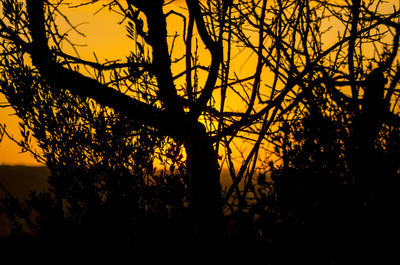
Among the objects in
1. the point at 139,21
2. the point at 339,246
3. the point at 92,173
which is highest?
the point at 139,21

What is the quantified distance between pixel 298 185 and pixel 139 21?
3.32 m

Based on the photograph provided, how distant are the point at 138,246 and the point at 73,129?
364 cm

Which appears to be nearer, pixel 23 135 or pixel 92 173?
pixel 92 173

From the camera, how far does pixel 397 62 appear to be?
469 centimetres

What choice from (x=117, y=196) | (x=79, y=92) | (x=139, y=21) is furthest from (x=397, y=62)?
(x=79, y=92)

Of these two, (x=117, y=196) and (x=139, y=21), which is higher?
(x=139, y=21)

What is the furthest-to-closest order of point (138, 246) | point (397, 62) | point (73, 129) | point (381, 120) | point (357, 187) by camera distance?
point (73, 129) < point (397, 62) < point (381, 120) < point (138, 246) < point (357, 187)

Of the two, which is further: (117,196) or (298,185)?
(117,196)

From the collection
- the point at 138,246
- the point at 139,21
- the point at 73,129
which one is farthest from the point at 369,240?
the point at 73,129

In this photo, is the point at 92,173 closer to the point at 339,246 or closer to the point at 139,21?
the point at 139,21

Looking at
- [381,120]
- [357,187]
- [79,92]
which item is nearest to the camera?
[357,187]

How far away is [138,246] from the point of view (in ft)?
11.1

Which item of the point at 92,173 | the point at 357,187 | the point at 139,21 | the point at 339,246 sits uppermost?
the point at 139,21

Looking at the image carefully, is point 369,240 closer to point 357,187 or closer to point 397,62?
point 357,187
